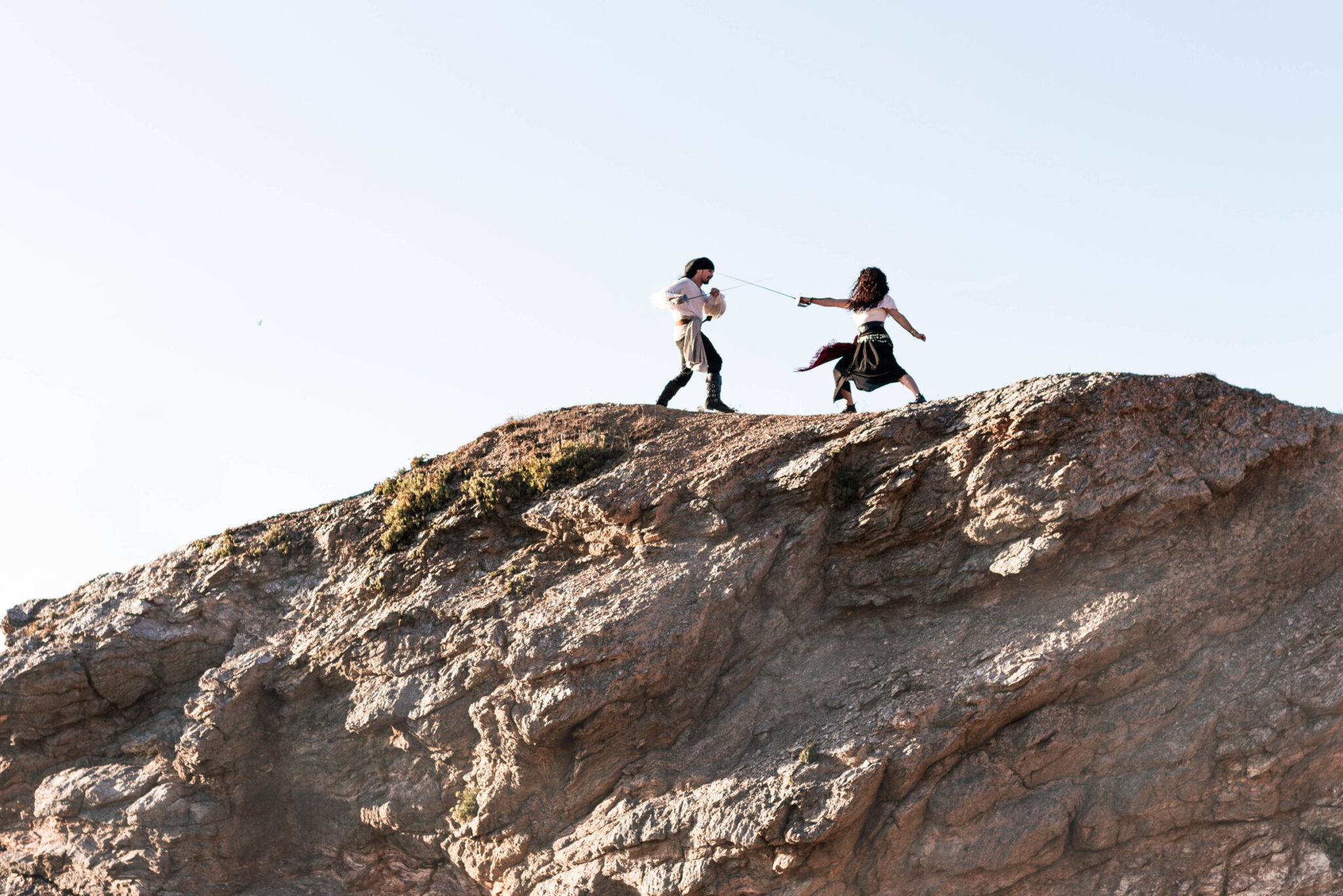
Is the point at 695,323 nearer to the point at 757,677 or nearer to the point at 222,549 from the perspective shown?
the point at 757,677

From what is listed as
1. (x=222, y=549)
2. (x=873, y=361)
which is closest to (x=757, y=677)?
(x=873, y=361)

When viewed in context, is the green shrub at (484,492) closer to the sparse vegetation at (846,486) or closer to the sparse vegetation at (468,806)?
the sparse vegetation at (468,806)

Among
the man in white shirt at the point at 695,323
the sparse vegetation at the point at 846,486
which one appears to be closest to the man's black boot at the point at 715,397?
the man in white shirt at the point at 695,323

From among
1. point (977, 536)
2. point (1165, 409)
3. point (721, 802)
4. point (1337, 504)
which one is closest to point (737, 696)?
point (721, 802)

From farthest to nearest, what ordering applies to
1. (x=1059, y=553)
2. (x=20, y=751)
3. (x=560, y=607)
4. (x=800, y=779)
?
1. (x=20, y=751)
2. (x=560, y=607)
3. (x=1059, y=553)
4. (x=800, y=779)

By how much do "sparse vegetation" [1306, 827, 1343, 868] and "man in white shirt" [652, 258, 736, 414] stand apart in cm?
988

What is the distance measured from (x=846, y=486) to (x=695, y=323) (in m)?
4.07

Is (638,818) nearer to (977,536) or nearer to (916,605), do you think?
(916,605)

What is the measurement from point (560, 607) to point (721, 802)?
3484mm

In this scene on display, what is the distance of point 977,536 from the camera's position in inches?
559

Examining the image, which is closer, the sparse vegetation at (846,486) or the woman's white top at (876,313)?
the sparse vegetation at (846,486)

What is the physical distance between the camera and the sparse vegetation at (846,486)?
49.2 feet

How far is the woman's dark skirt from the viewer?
52.9ft

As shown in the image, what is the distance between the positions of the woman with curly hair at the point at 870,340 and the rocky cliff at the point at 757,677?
2.91ft
